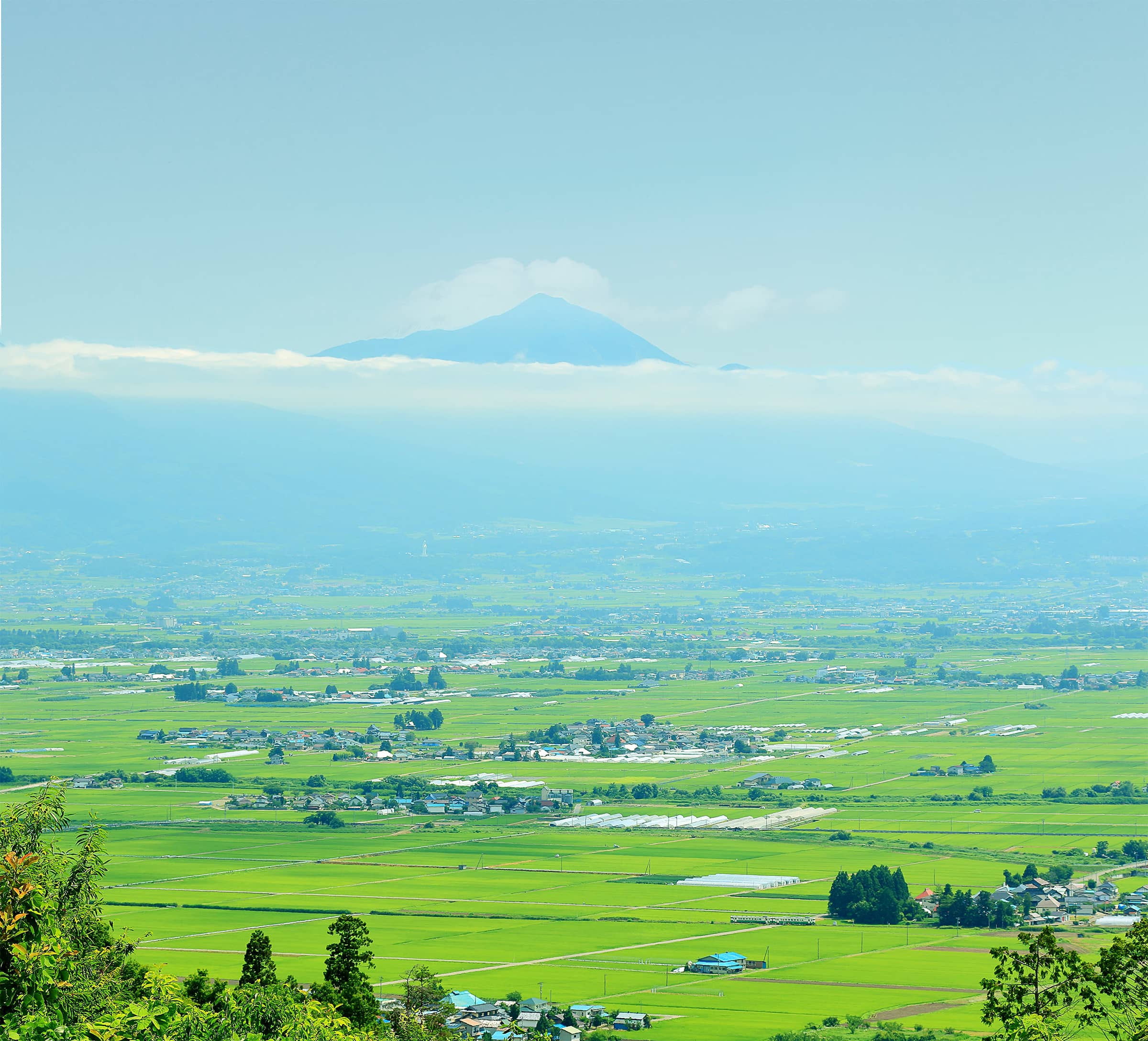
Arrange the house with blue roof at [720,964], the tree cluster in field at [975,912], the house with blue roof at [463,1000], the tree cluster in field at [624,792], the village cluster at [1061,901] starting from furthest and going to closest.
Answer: the tree cluster in field at [624,792] → the tree cluster in field at [975,912] → the village cluster at [1061,901] → the house with blue roof at [720,964] → the house with blue roof at [463,1000]

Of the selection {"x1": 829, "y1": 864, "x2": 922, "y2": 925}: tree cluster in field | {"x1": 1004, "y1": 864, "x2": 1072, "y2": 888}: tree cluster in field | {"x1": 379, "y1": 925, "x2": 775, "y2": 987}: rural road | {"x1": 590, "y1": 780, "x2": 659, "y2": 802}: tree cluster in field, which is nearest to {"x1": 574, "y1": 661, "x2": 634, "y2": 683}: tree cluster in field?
{"x1": 590, "y1": 780, "x2": 659, "y2": 802}: tree cluster in field

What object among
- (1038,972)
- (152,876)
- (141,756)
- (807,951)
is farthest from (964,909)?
(141,756)

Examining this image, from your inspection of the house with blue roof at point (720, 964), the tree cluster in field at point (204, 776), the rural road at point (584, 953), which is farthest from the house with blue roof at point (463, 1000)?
the tree cluster in field at point (204, 776)

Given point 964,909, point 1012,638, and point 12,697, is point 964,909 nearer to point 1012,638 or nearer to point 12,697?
point 12,697

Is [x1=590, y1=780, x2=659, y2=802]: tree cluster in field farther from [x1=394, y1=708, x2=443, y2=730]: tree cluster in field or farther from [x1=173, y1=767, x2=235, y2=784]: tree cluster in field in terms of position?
[x1=394, y1=708, x2=443, y2=730]: tree cluster in field

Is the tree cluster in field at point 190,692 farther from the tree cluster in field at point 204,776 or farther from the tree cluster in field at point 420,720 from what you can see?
the tree cluster in field at point 204,776

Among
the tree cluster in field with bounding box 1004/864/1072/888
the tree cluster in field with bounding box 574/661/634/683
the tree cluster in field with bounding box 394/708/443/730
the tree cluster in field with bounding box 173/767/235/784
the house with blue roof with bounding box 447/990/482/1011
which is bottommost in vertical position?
the house with blue roof with bounding box 447/990/482/1011

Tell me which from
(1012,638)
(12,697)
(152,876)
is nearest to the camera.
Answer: (152,876)
